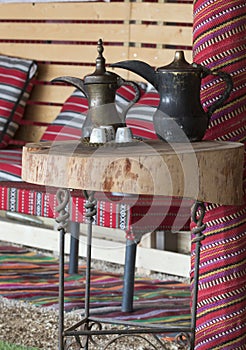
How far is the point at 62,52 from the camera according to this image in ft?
14.8

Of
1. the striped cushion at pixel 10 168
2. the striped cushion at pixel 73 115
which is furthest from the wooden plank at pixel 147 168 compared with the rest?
the striped cushion at pixel 73 115

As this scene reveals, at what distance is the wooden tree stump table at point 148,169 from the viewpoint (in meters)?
2.01

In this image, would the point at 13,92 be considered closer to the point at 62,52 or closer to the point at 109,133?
the point at 62,52

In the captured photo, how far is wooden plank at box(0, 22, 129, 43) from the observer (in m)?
4.33

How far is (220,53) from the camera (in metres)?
2.34

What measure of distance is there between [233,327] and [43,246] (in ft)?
6.86

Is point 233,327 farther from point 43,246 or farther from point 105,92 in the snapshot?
point 43,246

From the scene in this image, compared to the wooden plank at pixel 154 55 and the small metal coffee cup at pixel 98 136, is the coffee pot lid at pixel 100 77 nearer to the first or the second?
the small metal coffee cup at pixel 98 136

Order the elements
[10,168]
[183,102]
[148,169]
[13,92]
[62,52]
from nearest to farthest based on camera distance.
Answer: [148,169]
[183,102]
[10,168]
[13,92]
[62,52]

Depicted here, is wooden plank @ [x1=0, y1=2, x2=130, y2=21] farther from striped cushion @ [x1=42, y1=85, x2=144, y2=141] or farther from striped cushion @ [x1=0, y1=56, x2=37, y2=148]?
striped cushion @ [x1=42, y1=85, x2=144, y2=141]

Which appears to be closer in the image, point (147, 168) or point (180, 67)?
point (147, 168)

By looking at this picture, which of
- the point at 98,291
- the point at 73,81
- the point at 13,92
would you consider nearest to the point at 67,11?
the point at 13,92

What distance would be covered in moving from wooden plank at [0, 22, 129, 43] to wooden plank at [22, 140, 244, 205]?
220 centimetres

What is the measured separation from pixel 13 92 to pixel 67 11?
0.49 metres
